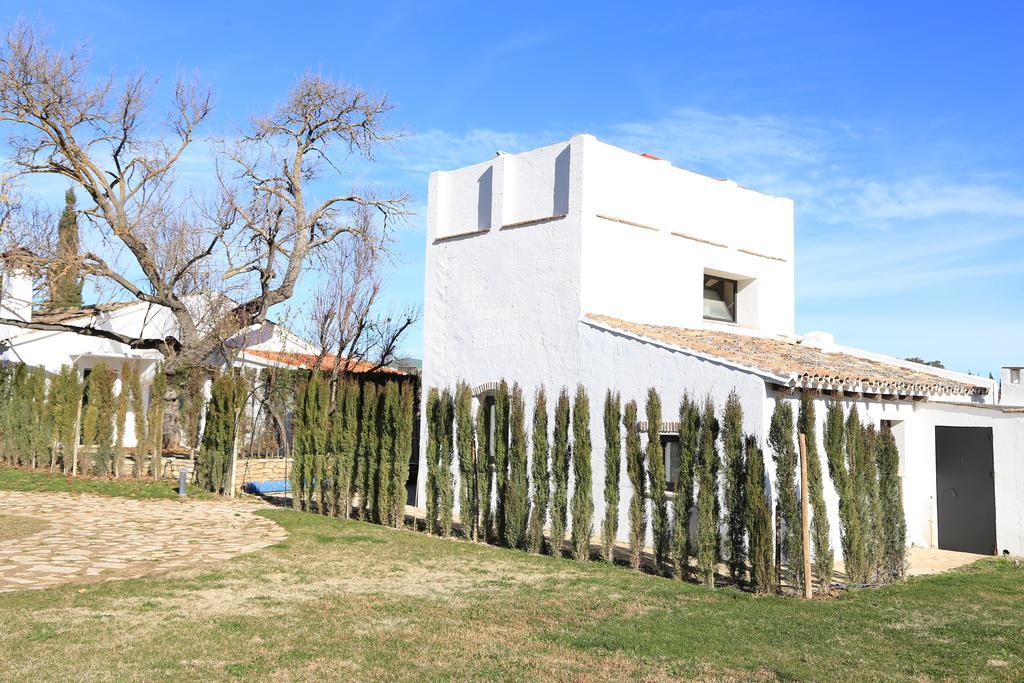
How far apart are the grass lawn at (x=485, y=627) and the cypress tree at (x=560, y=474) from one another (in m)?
1.06

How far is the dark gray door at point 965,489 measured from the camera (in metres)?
14.3

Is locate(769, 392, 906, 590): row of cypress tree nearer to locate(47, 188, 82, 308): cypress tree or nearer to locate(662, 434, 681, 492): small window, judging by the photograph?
locate(662, 434, 681, 492): small window

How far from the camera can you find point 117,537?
43.1 feet

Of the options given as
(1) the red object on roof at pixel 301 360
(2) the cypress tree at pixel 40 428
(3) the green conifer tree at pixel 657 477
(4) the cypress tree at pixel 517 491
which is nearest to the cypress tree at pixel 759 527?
(3) the green conifer tree at pixel 657 477

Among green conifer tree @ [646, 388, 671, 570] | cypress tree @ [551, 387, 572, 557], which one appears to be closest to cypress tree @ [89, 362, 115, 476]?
cypress tree @ [551, 387, 572, 557]

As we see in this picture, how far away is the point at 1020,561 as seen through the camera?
12.6 metres

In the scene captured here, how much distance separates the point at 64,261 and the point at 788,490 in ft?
70.3

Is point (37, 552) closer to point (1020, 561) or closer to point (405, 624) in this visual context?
point (405, 624)

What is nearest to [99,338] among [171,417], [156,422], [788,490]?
[171,417]

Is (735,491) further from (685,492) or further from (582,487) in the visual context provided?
(582,487)

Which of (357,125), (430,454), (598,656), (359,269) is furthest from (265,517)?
(357,125)

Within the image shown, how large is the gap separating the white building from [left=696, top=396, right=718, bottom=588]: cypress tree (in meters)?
1.65

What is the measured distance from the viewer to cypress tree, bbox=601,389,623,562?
40.2 ft

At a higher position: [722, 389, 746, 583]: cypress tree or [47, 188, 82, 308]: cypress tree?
[47, 188, 82, 308]: cypress tree
